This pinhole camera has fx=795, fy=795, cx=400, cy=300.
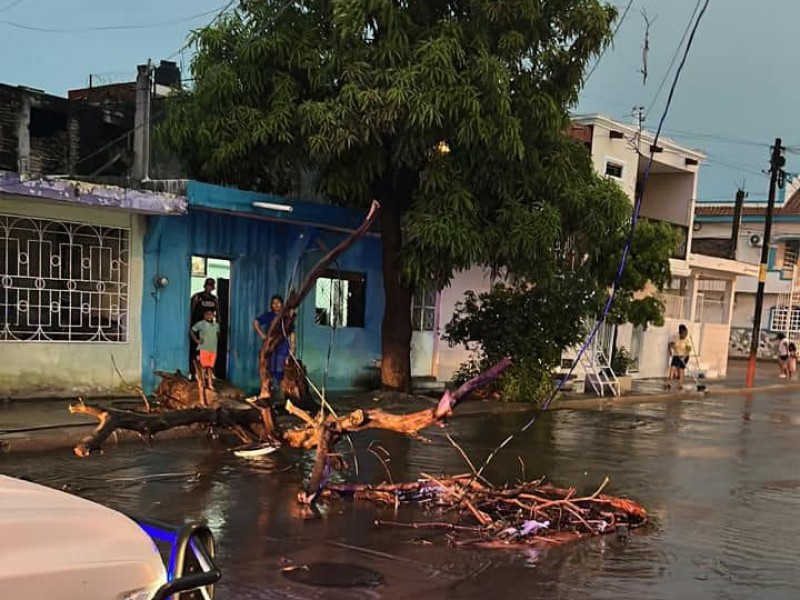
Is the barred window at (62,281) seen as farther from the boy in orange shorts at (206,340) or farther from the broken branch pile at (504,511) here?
the broken branch pile at (504,511)

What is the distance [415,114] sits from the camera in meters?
11.3

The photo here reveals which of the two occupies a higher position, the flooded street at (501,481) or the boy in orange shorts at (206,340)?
the boy in orange shorts at (206,340)

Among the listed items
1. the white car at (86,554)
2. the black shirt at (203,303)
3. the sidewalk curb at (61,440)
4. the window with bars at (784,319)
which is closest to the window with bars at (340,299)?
the black shirt at (203,303)

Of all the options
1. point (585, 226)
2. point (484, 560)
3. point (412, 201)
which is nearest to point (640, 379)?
point (585, 226)

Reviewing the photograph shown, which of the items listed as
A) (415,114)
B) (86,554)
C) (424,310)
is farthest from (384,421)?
(424,310)

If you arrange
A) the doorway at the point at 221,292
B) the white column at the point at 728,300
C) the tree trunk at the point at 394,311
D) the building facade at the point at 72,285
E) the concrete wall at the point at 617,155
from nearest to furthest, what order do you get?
the building facade at the point at 72,285
the doorway at the point at 221,292
the tree trunk at the point at 394,311
the concrete wall at the point at 617,155
the white column at the point at 728,300

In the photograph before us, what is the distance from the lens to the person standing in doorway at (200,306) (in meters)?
12.6

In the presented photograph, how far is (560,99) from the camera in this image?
13312mm

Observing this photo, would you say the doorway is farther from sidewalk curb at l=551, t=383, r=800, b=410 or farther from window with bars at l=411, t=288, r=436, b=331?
sidewalk curb at l=551, t=383, r=800, b=410

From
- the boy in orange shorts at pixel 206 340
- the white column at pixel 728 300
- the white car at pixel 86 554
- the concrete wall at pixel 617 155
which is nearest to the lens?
the white car at pixel 86 554

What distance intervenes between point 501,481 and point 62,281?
285 inches

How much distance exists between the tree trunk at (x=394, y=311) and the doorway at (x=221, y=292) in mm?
2778

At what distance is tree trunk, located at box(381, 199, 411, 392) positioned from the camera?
13828 millimetres

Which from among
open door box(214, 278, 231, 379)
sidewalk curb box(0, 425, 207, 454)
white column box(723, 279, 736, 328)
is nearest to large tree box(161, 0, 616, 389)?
open door box(214, 278, 231, 379)
